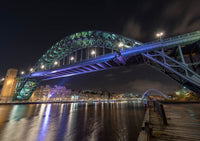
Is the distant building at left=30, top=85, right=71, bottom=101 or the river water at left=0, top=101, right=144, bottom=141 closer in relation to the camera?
the river water at left=0, top=101, right=144, bottom=141

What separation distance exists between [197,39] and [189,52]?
3.86 metres

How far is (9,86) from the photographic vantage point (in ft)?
146

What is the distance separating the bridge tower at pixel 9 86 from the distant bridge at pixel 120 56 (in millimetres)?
2129

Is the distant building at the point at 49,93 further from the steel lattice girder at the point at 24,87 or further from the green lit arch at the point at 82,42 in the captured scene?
the green lit arch at the point at 82,42

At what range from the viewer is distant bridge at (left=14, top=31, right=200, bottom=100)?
1388cm

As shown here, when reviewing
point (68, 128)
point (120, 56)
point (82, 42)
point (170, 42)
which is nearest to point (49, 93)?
point (82, 42)

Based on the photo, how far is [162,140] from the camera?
12.3 feet

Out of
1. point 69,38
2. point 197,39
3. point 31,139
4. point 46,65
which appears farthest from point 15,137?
point 46,65

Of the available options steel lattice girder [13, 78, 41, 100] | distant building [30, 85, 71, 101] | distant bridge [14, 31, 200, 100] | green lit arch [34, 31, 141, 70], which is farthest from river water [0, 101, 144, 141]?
distant building [30, 85, 71, 101]

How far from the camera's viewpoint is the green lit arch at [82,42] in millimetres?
30634

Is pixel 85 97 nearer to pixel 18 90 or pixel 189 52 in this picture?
pixel 18 90

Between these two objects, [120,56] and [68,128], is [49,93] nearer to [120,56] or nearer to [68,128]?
[120,56]

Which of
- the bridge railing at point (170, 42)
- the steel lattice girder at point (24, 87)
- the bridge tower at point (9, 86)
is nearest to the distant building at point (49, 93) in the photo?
the steel lattice girder at point (24, 87)

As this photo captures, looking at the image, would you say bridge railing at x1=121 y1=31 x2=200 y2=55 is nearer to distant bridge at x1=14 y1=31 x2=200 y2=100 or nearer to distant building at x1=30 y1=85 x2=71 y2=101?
distant bridge at x1=14 y1=31 x2=200 y2=100
